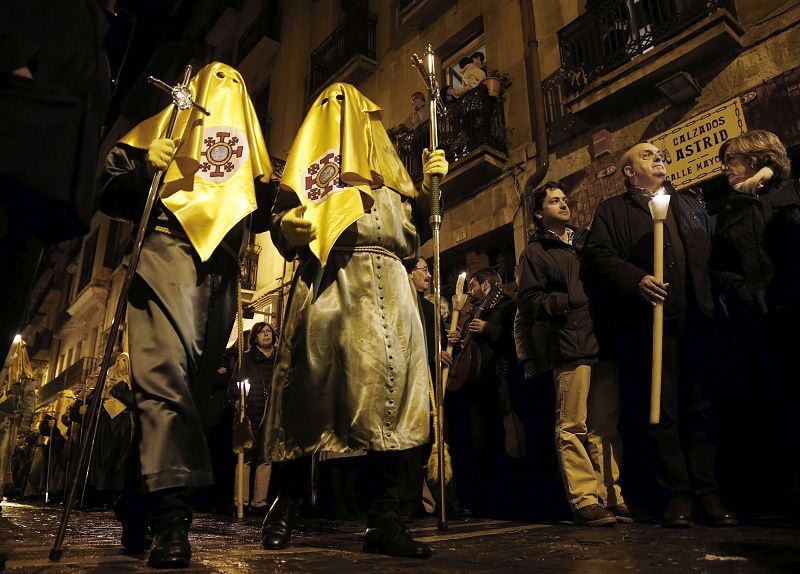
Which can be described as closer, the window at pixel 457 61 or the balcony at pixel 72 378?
the window at pixel 457 61

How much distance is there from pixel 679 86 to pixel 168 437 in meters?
7.95

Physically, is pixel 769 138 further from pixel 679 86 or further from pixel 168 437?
pixel 679 86

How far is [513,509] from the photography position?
4523mm

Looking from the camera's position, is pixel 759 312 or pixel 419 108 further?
pixel 419 108

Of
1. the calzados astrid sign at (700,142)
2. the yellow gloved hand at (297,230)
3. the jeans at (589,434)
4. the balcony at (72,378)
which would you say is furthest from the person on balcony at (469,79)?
the balcony at (72,378)

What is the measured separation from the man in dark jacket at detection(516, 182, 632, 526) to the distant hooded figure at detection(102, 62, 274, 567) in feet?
6.52

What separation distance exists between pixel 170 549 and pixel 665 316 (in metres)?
2.88

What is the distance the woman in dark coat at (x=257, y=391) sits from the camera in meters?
6.03

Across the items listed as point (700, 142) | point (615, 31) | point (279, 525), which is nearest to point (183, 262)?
point (279, 525)

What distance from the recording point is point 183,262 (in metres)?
2.55

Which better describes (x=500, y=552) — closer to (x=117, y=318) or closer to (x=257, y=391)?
(x=117, y=318)

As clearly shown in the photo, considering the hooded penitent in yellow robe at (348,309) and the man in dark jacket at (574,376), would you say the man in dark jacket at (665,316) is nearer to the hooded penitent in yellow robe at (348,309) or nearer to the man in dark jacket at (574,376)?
the man in dark jacket at (574,376)

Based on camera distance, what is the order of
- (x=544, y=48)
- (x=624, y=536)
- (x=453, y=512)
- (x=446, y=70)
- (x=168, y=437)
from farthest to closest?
1. (x=446, y=70)
2. (x=544, y=48)
3. (x=453, y=512)
4. (x=624, y=536)
5. (x=168, y=437)

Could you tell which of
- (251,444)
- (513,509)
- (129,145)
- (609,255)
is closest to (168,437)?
(251,444)
